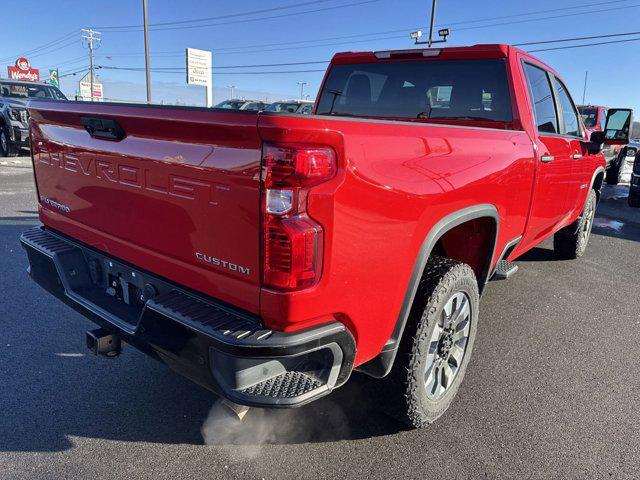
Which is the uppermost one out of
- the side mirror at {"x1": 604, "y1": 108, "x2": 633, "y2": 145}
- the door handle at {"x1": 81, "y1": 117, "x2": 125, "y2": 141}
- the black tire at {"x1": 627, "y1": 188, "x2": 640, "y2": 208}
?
the side mirror at {"x1": 604, "y1": 108, "x2": 633, "y2": 145}

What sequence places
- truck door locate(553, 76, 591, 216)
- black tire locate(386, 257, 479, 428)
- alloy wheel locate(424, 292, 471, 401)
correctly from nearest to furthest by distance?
black tire locate(386, 257, 479, 428) → alloy wheel locate(424, 292, 471, 401) → truck door locate(553, 76, 591, 216)

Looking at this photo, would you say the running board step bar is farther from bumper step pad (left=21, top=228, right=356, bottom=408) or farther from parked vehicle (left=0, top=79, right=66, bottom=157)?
parked vehicle (left=0, top=79, right=66, bottom=157)

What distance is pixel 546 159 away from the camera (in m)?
3.26

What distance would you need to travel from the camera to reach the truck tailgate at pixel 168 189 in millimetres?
1692

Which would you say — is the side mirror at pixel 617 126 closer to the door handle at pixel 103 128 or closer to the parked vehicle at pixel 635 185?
the parked vehicle at pixel 635 185

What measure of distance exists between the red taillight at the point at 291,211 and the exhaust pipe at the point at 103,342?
111cm

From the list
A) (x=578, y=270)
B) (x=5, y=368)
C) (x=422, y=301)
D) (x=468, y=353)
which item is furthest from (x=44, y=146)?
(x=578, y=270)

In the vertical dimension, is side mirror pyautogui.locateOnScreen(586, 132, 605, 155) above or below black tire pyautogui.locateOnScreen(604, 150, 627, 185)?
above

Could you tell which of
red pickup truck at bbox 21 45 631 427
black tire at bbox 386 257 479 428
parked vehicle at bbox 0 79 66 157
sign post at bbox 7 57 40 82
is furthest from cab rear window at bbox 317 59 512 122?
sign post at bbox 7 57 40 82

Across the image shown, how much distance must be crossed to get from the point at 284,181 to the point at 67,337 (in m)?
2.60

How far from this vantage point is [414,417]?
238cm

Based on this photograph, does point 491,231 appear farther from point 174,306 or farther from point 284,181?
point 174,306

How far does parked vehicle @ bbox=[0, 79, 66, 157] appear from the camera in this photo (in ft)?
38.3

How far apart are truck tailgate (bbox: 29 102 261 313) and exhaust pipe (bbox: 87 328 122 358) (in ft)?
1.26
